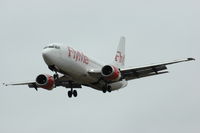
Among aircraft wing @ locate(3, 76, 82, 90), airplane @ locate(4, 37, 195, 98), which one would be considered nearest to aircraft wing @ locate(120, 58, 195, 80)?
airplane @ locate(4, 37, 195, 98)

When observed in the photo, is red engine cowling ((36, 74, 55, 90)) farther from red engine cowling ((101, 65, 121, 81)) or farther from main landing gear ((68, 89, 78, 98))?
red engine cowling ((101, 65, 121, 81))

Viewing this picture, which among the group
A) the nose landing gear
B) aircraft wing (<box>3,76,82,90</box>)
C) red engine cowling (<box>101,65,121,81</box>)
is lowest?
the nose landing gear

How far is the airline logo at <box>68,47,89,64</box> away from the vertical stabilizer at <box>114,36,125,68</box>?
37.7 ft

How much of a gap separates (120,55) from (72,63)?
54.1 feet

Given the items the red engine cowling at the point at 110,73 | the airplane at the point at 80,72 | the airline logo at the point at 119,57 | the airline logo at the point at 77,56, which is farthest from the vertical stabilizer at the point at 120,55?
the airline logo at the point at 77,56

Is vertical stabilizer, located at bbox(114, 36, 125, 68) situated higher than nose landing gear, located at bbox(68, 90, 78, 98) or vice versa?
vertical stabilizer, located at bbox(114, 36, 125, 68)

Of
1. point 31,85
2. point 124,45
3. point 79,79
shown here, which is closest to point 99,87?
point 79,79

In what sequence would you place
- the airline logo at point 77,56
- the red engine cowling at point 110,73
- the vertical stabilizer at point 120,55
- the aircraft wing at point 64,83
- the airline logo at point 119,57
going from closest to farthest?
1. the airline logo at point 77,56
2. the red engine cowling at point 110,73
3. the aircraft wing at point 64,83
4. the vertical stabilizer at point 120,55
5. the airline logo at point 119,57

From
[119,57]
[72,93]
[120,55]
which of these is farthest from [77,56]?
[120,55]

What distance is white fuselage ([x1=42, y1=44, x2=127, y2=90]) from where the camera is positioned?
6119 cm

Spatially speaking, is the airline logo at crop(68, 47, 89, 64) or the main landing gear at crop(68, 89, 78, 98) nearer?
the airline logo at crop(68, 47, 89, 64)

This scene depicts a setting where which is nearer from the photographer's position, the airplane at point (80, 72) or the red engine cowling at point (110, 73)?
the airplane at point (80, 72)

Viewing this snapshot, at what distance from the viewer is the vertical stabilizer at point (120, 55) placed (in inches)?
3010

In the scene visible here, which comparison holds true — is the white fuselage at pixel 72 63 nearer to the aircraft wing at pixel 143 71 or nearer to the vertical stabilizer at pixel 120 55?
the aircraft wing at pixel 143 71
